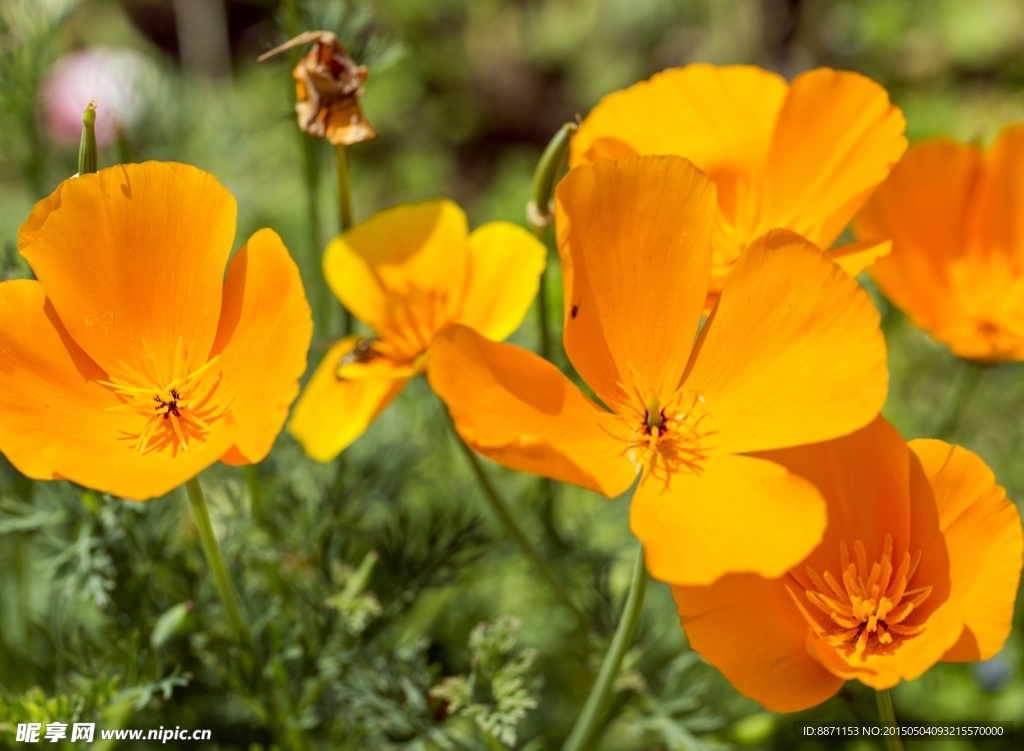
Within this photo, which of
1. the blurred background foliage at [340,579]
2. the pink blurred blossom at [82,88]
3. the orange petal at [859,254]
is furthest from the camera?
the pink blurred blossom at [82,88]

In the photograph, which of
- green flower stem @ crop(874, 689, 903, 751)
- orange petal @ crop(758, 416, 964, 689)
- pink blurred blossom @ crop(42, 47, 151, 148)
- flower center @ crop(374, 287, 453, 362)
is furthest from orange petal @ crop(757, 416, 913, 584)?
pink blurred blossom @ crop(42, 47, 151, 148)

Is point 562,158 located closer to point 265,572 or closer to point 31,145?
point 265,572

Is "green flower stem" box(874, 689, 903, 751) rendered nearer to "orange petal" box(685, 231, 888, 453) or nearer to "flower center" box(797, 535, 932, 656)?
"flower center" box(797, 535, 932, 656)

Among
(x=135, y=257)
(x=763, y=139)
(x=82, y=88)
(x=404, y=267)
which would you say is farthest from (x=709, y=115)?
(x=82, y=88)

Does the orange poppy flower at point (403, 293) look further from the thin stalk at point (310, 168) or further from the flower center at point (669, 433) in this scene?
the flower center at point (669, 433)

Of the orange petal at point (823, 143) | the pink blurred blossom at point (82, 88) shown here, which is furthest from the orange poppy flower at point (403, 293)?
the pink blurred blossom at point (82, 88)
